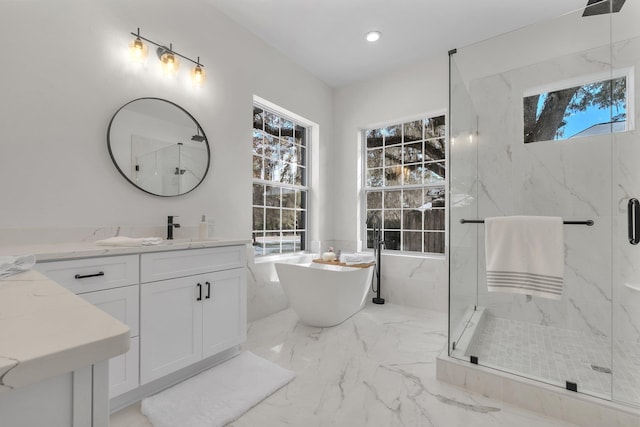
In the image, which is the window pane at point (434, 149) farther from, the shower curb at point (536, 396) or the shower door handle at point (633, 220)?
the shower curb at point (536, 396)

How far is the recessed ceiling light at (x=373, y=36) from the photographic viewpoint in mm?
3017

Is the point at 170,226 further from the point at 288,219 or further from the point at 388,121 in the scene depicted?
the point at 388,121

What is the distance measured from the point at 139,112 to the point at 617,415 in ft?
11.0

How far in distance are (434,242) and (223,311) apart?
2.53 metres

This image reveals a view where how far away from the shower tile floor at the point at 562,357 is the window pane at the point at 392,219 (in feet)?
5.04

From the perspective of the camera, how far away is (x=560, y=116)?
266 centimetres

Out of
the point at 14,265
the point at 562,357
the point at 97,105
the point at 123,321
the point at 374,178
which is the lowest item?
the point at 562,357

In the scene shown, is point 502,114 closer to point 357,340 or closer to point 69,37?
point 357,340

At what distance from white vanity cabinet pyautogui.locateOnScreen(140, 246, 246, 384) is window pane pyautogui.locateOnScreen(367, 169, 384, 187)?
231cm

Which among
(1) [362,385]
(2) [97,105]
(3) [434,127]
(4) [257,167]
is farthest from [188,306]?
(3) [434,127]

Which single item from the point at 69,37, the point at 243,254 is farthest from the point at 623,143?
the point at 69,37

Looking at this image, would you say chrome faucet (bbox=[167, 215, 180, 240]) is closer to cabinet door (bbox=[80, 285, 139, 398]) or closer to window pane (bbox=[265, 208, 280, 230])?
cabinet door (bbox=[80, 285, 139, 398])

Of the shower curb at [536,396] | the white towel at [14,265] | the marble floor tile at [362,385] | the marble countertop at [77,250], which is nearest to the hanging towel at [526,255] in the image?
the shower curb at [536,396]

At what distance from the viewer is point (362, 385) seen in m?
1.90
